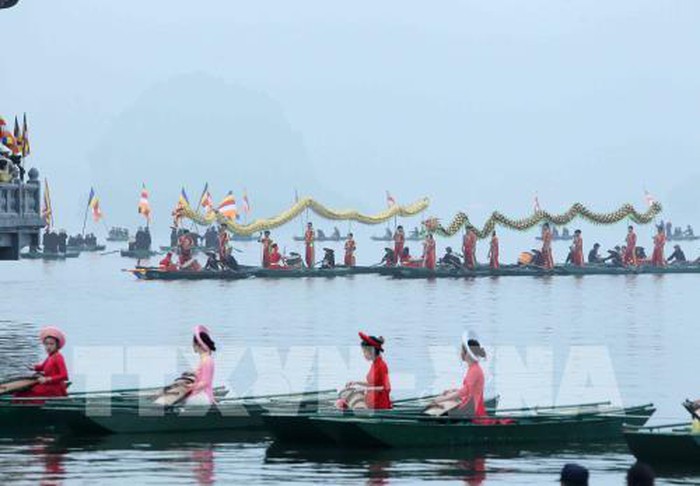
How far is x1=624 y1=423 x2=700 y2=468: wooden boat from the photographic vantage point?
83.6ft

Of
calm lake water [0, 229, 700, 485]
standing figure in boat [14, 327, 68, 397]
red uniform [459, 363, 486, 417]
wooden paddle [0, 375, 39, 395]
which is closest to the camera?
calm lake water [0, 229, 700, 485]

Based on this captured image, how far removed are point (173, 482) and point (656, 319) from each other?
4238 centimetres

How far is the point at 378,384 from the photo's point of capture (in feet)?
90.5

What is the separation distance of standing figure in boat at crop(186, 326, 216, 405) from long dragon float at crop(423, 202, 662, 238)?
195ft

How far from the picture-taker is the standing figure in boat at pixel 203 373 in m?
27.5

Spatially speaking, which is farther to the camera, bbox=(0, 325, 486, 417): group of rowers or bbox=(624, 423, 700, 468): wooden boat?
bbox=(0, 325, 486, 417): group of rowers

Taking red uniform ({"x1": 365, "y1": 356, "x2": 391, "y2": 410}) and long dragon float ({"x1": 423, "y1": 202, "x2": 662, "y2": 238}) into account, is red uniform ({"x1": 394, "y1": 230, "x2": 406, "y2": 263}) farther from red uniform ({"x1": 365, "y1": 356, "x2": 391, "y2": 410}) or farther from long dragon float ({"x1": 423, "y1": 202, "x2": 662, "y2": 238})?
red uniform ({"x1": 365, "y1": 356, "x2": 391, "y2": 410})

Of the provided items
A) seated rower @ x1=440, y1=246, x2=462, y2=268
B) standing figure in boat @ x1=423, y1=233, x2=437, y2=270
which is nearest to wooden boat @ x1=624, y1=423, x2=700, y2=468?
standing figure in boat @ x1=423, y1=233, x2=437, y2=270

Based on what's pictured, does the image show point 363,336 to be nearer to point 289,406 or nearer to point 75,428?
point 289,406

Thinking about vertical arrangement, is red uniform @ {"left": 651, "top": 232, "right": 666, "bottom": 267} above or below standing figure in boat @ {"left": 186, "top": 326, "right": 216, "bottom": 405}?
above

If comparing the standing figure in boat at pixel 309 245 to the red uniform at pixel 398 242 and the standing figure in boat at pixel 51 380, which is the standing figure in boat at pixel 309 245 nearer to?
the red uniform at pixel 398 242

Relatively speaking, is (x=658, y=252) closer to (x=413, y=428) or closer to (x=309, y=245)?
(x=309, y=245)

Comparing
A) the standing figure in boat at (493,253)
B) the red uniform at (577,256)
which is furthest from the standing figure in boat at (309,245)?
the red uniform at (577,256)

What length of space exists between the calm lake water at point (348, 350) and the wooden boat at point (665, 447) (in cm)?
48
